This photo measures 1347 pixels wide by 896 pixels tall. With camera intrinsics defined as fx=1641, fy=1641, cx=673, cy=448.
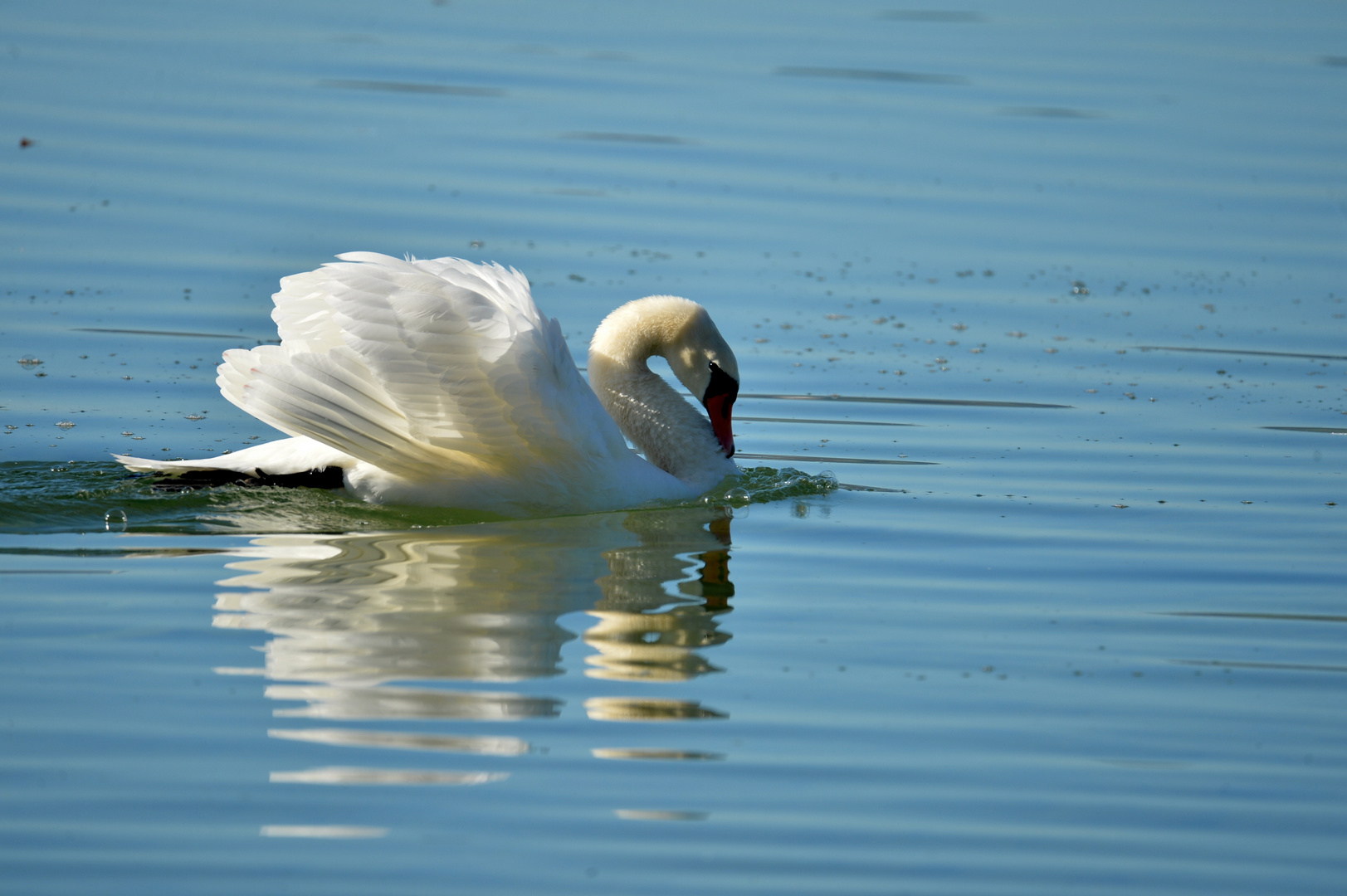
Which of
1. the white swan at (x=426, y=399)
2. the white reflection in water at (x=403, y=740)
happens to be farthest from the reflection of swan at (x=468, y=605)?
the white swan at (x=426, y=399)

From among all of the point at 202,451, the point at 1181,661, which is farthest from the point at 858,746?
the point at 202,451

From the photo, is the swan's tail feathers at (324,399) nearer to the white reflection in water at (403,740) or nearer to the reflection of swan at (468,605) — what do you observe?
the reflection of swan at (468,605)

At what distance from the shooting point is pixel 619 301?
11484 mm

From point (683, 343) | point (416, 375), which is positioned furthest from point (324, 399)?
point (683, 343)

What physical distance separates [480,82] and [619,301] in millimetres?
6751

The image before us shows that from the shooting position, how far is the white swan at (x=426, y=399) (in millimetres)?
7172

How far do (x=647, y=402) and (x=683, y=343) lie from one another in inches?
14.3

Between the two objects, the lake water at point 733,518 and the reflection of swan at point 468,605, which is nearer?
the lake water at point 733,518

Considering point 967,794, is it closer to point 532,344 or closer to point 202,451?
point 532,344

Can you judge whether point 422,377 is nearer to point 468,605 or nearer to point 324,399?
point 324,399

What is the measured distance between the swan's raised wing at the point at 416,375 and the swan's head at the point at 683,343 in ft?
4.17

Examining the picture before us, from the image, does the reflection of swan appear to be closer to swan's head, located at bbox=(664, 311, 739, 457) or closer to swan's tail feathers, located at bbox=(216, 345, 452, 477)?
swan's tail feathers, located at bbox=(216, 345, 452, 477)

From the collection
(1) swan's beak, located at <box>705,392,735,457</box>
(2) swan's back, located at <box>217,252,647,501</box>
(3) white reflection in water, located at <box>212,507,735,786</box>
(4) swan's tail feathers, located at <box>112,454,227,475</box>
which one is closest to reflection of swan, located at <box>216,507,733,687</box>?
(3) white reflection in water, located at <box>212,507,735,786</box>

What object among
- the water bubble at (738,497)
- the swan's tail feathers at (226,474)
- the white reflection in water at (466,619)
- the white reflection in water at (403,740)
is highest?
the swan's tail feathers at (226,474)
